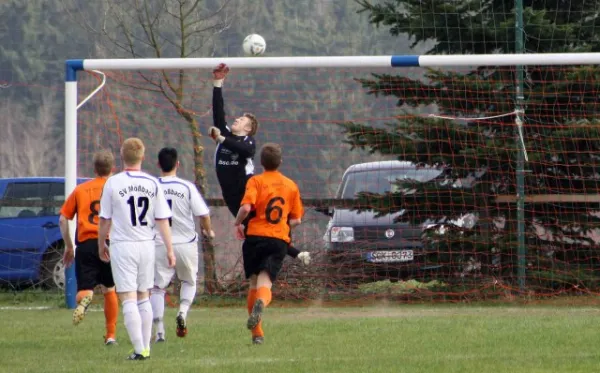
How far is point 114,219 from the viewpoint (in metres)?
9.28

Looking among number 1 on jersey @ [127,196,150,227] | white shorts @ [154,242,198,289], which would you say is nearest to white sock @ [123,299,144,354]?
number 1 on jersey @ [127,196,150,227]

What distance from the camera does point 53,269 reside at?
16797 mm

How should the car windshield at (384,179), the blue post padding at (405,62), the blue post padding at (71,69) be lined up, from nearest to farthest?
the blue post padding at (405,62) → the blue post padding at (71,69) → the car windshield at (384,179)

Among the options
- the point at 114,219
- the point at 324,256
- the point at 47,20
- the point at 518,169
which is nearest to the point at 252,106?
the point at 324,256

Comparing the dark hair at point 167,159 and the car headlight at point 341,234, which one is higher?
the dark hair at point 167,159

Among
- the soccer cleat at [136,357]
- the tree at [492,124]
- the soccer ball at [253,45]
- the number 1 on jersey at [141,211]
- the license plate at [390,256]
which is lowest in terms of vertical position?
the soccer cleat at [136,357]

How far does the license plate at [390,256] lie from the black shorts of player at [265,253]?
17.6ft

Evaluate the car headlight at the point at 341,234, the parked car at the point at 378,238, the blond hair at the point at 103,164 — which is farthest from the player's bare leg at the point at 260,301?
the car headlight at the point at 341,234

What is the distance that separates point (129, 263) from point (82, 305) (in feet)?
4.06

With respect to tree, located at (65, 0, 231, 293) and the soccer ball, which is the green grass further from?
tree, located at (65, 0, 231, 293)

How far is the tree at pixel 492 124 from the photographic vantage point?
53.1 feet

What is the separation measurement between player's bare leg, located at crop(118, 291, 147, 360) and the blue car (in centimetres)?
761

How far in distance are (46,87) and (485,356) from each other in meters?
14.8

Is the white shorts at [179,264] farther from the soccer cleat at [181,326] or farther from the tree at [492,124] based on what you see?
the tree at [492,124]
